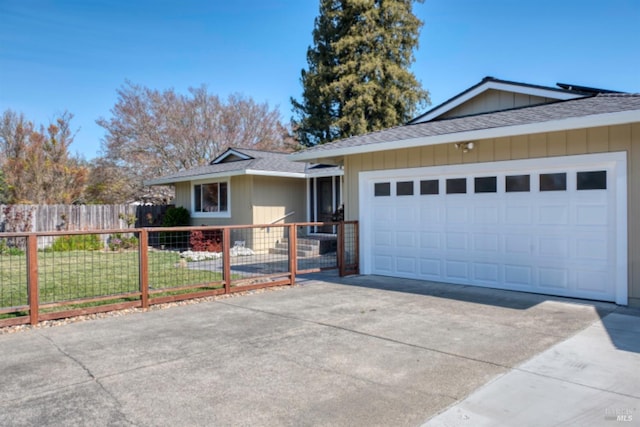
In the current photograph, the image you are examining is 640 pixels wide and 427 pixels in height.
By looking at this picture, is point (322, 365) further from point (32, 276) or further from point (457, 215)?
point (457, 215)

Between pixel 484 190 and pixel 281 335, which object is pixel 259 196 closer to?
pixel 484 190

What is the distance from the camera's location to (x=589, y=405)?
3121 millimetres

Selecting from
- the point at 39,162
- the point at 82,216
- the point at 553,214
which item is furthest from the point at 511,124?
the point at 39,162

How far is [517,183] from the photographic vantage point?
740 centimetres

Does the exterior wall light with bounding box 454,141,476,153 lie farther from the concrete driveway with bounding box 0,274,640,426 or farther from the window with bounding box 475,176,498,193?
the concrete driveway with bounding box 0,274,640,426

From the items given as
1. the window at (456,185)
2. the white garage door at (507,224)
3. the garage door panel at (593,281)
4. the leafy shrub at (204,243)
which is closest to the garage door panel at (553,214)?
the white garage door at (507,224)

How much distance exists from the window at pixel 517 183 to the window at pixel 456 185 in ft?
2.51

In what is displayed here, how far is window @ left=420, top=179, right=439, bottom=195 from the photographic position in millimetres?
8445

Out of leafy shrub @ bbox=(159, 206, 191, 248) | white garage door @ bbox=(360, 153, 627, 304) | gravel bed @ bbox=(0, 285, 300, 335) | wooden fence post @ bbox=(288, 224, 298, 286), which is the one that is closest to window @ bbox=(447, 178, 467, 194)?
white garage door @ bbox=(360, 153, 627, 304)

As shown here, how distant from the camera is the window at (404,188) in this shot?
882 cm

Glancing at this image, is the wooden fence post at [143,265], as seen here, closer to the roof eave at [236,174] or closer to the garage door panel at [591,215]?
the garage door panel at [591,215]

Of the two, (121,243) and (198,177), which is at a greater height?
(198,177)

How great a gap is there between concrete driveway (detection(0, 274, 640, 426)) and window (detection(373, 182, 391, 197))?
10.5 feet

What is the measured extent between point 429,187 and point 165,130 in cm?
2032
